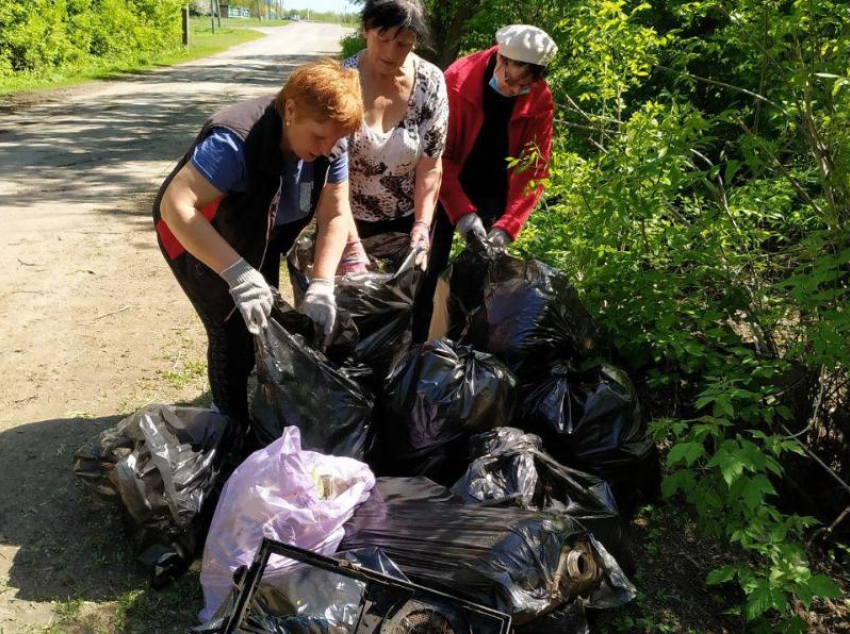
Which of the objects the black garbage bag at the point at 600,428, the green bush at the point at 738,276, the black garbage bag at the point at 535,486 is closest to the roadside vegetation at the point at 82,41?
the green bush at the point at 738,276

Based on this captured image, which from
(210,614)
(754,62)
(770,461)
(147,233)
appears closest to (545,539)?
(770,461)

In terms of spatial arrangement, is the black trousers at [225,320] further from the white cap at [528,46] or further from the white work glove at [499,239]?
the white cap at [528,46]

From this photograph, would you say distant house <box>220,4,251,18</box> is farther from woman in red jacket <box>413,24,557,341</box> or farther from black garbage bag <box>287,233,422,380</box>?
black garbage bag <box>287,233,422,380</box>

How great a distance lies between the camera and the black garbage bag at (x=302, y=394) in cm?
223

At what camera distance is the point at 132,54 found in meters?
18.5

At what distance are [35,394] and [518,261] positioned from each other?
2.04 m

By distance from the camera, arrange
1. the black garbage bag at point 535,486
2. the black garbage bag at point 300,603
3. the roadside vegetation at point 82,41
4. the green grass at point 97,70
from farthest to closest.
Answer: the roadside vegetation at point 82,41
the green grass at point 97,70
the black garbage bag at point 535,486
the black garbage bag at point 300,603

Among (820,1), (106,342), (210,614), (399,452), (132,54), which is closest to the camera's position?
(210,614)

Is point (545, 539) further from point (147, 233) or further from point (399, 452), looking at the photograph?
point (147, 233)

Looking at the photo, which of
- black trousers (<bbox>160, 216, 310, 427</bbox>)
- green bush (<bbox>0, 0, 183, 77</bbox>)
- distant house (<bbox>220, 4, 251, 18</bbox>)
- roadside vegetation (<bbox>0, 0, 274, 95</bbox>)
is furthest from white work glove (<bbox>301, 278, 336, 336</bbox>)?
distant house (<bbox>220, 4, 251, 18</bbox>)

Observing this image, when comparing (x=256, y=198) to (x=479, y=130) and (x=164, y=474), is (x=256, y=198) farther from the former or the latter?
(x=479, y=130)

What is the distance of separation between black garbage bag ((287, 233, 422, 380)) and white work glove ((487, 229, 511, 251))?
0.37 meters

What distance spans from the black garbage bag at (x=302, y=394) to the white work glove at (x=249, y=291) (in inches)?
2.8

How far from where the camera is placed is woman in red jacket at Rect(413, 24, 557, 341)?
291cm
